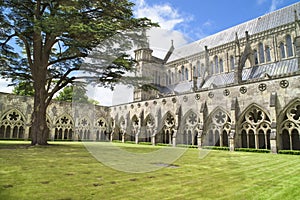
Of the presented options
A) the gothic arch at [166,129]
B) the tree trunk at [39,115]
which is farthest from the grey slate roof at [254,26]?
the tree trunk at [39,115]

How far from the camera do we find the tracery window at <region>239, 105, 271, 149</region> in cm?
1706

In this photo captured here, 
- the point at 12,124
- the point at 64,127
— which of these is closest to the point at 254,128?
the point at 64,127

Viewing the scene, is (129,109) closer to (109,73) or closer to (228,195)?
(109,73)

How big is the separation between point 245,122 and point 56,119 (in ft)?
83.4

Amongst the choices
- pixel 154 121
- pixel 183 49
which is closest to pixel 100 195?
pixel 154 121

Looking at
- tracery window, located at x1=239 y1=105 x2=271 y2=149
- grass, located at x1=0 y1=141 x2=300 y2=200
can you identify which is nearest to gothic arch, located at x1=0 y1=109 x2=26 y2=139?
grass, located at x1=0 y1=141 x2=300 y2=200

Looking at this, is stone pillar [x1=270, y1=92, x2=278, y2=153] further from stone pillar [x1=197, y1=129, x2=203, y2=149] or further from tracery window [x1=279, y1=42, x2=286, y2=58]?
tracery window [x1=279, y1=42, x2=286, y2=58]

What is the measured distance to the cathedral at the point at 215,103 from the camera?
1689 centimetres

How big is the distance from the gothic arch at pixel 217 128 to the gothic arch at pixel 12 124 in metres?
23.5

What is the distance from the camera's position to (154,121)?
27328 millimetres

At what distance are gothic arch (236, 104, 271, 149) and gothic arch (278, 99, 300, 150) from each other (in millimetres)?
953

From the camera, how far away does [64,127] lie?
31062 millimetres

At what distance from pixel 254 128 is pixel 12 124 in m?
28.2

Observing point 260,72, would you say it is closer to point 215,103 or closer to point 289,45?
point 289,45
